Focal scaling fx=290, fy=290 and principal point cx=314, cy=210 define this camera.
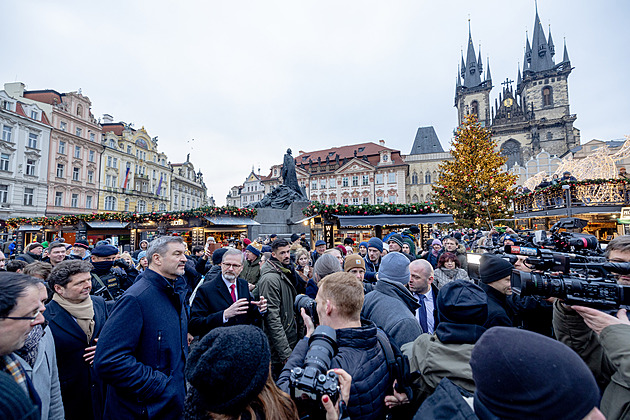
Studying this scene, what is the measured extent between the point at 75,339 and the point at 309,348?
7.16 feet

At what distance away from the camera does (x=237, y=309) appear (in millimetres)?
2764

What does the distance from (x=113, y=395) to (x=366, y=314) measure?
1967mm

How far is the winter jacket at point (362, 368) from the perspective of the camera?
147cm

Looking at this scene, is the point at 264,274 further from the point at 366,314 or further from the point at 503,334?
the point at 503,334

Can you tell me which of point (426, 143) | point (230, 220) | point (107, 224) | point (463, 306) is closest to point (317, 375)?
point (463, 306)

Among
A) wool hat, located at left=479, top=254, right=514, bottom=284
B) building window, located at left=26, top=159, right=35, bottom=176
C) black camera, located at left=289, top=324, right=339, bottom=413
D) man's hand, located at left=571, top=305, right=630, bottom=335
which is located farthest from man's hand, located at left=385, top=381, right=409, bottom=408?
building window, located at left=26, top=159, right=35, bottom=176

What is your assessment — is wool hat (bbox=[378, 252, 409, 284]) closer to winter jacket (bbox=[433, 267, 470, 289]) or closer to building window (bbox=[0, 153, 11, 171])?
winter jacket (bbox=[433, 267, 470, 289])

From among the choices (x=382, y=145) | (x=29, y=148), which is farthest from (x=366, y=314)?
(x=382, y=145)

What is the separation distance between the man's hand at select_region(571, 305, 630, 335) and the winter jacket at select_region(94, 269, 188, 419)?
2.65 metres

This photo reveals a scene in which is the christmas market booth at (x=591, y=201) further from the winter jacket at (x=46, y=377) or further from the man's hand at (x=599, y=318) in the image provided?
the winter jacket at (x=46, y=377)

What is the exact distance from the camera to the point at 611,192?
43.0 feet

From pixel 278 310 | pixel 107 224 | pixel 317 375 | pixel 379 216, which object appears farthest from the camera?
pixel 107 224

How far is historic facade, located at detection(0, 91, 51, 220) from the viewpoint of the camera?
2588cm

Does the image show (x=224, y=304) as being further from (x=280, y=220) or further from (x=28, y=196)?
(x=28, y=196)
